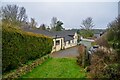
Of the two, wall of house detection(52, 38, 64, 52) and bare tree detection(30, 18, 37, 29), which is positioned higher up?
bare tree detection(30, 18, 37, 29)

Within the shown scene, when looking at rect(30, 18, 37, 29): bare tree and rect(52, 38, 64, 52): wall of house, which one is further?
rect(30, 18, 37, 29): bare tree

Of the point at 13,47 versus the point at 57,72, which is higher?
the point at 13,47

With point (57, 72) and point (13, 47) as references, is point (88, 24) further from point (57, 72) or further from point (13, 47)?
point (13, 47)

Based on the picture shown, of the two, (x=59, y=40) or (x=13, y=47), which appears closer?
(x=13, y=47)

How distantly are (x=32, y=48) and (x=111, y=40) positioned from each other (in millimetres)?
7896

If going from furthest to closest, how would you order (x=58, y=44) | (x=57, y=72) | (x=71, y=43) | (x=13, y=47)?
(x=71, y=43) → (x=58, y=44) → (x=57, y=72) → (x=13, y=47)

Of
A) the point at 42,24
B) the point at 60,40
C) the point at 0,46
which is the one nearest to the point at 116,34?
the point at 0,46

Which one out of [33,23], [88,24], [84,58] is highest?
[33,23]

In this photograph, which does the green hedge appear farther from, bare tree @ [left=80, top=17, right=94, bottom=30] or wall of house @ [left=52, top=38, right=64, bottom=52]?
bare tree @ [left=80, top=17, right=94, bottom=30]

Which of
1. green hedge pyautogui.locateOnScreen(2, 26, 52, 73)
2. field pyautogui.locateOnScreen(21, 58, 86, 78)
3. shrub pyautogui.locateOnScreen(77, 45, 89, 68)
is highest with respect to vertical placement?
green hedge pyautogui.locateOnScreen(2, 26, 52, 73)

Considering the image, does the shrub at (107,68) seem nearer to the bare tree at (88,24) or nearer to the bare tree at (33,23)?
the bare tree at (88,24)

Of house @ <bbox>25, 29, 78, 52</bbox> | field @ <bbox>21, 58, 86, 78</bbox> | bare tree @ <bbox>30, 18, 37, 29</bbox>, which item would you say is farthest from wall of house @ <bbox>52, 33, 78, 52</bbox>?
field @ <bbox>21, 58, 86, 78</bbox>

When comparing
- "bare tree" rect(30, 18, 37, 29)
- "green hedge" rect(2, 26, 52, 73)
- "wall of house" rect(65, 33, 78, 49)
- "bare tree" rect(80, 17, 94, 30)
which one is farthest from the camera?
"bare tree" rect(30, 18, 37, 29)

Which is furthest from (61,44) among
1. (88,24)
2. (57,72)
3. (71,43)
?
(57,72)
